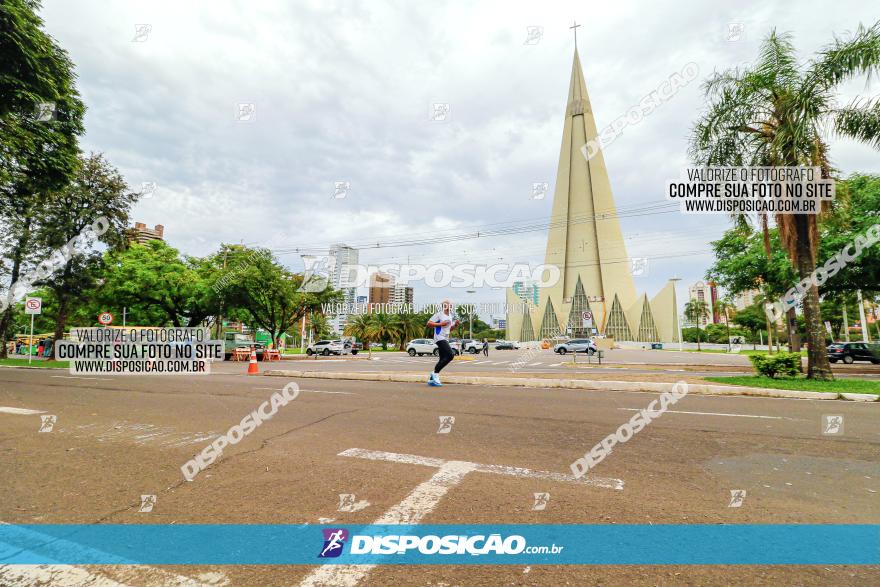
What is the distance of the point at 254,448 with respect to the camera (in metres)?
4.82

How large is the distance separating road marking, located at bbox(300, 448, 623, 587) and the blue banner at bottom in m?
0.11

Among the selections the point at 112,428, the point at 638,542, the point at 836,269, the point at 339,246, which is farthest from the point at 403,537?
the point at 339,246

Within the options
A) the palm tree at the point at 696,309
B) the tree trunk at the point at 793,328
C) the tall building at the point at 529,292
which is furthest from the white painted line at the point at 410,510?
the tall building at the point at 529,292

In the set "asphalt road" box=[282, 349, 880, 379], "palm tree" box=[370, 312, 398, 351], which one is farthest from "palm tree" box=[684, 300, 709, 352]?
"palm tree" box=[370, 312, 398, 351]

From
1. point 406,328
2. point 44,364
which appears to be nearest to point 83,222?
point 44,364

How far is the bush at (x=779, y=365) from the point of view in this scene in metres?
12.1

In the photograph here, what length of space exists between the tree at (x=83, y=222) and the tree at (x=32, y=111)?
8.59 metres

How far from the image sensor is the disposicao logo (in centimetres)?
247

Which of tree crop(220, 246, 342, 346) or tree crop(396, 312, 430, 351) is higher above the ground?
tree crop(220, 246, 342, 346)

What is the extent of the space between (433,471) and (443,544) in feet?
4.32

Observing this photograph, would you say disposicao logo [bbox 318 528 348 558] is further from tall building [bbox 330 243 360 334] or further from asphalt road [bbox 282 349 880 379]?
tall building [bbox 330 243 360 334]

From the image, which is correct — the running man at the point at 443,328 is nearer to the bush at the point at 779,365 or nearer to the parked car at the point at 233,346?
the bush at the point at 779,365

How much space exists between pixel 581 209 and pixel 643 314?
24.8 metres

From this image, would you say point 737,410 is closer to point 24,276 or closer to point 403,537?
point 403,537
